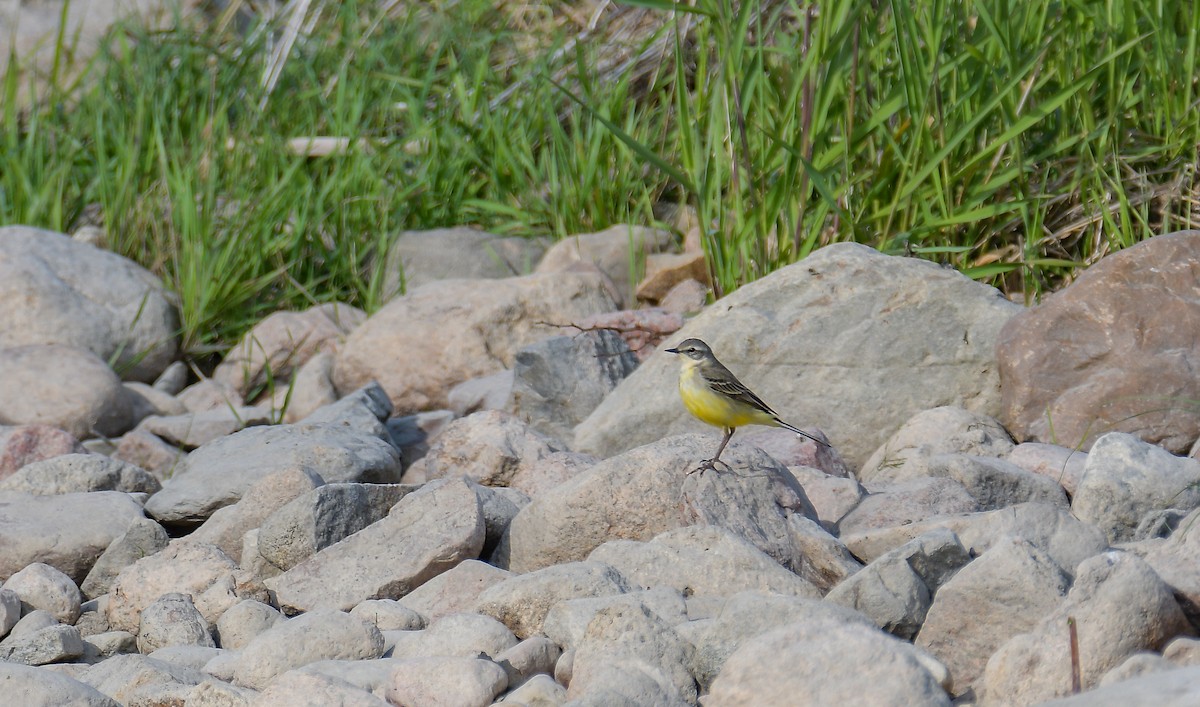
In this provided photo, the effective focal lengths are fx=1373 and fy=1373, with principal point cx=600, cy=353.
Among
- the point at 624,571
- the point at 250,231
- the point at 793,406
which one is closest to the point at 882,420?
the point at 793,406

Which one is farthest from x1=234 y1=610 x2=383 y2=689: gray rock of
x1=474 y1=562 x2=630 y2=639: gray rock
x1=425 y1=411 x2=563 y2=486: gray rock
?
x1=425 y1=411 x2=563 y2=486: gray rock

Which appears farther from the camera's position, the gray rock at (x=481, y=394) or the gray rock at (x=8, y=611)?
the gray rock at (x=481, y=394)

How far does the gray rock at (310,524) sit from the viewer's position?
4.06 metres

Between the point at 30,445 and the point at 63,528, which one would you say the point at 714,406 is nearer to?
the point at 63,528

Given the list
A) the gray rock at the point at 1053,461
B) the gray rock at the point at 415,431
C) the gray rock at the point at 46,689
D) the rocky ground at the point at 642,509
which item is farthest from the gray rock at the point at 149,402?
the gray rock at the point at 1053,461

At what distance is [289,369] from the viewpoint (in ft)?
23.5

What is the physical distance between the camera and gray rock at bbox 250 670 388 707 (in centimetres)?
270

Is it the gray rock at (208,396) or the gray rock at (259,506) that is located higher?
the gray rock at (259,506)

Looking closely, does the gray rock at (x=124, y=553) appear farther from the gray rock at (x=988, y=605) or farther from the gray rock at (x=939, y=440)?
Answer: the gray rock at (x=988, y=605)

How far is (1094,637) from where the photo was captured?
263 cm

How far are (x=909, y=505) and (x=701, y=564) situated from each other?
797mm

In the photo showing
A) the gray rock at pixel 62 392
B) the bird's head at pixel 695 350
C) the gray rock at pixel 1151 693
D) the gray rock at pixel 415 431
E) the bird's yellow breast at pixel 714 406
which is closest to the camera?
the gray rock at pixel 1151 693

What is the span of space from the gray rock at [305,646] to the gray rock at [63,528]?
1.41 m

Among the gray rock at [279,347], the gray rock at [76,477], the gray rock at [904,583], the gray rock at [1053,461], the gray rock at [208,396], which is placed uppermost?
the gray rock at [904,583]
